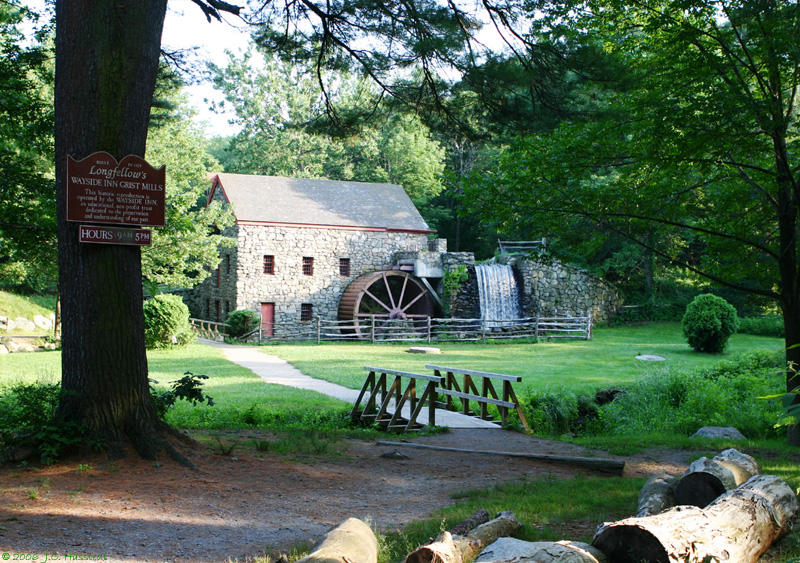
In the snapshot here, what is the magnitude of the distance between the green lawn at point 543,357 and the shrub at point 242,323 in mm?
1915

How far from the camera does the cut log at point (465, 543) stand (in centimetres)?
324

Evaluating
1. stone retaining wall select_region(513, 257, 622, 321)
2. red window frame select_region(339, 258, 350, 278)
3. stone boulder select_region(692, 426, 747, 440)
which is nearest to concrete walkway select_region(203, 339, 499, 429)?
stone boulder select_region(692, 426, 747, 440)

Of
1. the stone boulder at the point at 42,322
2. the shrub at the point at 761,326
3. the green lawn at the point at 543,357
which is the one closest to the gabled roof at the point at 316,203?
the green lawn at the point at 543,357

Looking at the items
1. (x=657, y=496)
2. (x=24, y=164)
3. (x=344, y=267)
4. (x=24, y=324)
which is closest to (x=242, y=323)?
(x=344, y=267)

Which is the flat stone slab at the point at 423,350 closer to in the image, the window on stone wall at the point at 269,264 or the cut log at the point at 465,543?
the window on stone wall at the point at 269,264

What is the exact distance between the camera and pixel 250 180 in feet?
92.2

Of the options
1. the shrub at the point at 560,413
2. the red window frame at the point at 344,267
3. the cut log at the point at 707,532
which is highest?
the red window frame at the point at 344,267

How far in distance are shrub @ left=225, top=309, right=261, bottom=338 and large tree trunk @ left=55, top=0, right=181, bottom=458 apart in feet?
65.3

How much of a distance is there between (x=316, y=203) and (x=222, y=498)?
2393cm

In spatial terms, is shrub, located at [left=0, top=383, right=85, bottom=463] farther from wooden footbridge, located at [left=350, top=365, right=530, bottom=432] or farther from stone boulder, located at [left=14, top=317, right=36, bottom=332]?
stone boulder, located at [left=14, top=317, right=36, bottom=332]

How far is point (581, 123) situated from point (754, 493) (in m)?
4.66

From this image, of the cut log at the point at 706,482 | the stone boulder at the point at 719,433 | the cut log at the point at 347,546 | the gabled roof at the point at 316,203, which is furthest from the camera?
the gabled roof at the point at 316,203

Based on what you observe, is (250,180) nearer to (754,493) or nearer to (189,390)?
(189,390)

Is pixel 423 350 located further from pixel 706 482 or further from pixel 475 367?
pixel 706 482
